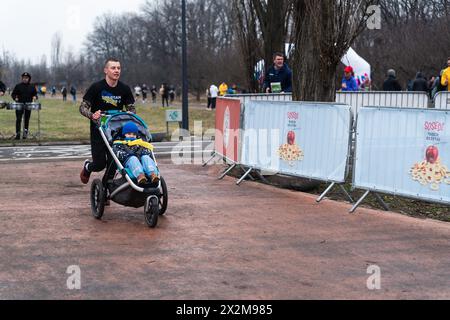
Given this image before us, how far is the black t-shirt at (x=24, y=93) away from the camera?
19.2 meters

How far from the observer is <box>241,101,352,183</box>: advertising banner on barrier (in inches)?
384

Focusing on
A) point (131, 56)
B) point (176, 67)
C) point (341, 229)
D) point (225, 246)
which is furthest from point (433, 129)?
point (131, 56)

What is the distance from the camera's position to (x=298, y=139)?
1052 centimetres

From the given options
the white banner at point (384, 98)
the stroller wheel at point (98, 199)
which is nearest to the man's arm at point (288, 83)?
the white banner at point (384, 98)

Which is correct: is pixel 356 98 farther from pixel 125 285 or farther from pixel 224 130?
pixel 125 285

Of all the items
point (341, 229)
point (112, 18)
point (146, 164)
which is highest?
point (112, 18)

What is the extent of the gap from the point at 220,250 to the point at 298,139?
3.99 meters

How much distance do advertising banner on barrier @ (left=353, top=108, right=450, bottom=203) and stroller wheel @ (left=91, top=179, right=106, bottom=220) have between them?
3493 millimetres

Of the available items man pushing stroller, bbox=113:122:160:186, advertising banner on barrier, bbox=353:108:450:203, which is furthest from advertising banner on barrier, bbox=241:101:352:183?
man pushing stroller, bbox=113:122:160:186

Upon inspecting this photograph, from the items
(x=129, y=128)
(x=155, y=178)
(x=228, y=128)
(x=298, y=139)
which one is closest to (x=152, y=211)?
(x=155, y=178)

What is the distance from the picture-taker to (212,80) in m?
68.9

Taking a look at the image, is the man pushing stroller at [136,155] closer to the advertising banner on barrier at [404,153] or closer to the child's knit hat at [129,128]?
the child's knit hat at [129,128]

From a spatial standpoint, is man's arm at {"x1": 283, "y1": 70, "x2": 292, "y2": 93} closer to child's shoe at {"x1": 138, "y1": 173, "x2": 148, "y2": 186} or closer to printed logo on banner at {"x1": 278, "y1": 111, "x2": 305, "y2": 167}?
printed logo on banner at {"x1": 278, "y1": 111, "x2": 305, "y2": 167}

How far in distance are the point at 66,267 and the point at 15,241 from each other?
128 cm
